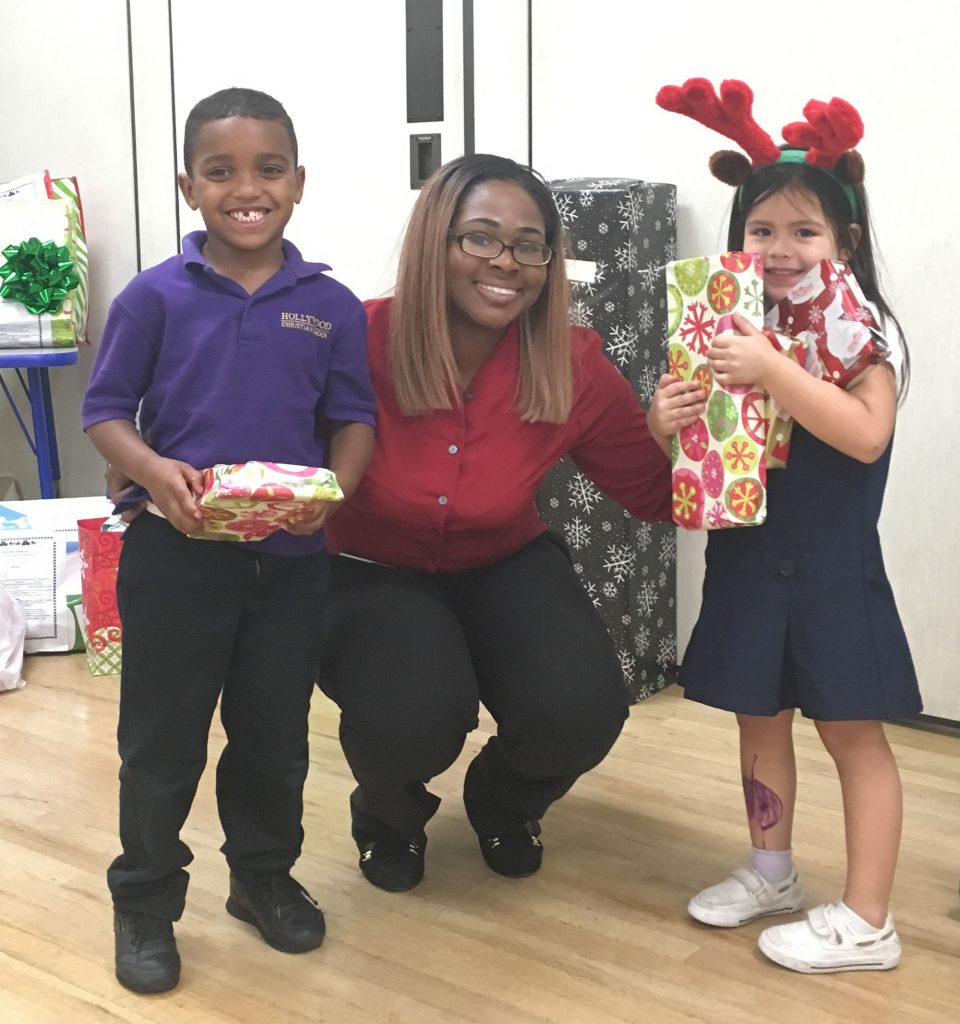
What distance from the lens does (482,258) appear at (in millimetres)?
1769

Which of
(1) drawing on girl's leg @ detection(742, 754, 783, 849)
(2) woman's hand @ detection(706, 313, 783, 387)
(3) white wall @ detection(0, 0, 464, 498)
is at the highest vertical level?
(3) white wall @ detection(0, 0, 464, 498)

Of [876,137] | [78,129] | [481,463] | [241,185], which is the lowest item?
[481,463]

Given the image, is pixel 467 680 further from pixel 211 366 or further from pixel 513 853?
pixel 211 366

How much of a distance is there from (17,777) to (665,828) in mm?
1090

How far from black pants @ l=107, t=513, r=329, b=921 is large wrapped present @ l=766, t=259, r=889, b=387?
0.65 meters

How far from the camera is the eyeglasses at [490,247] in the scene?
1.77 metres

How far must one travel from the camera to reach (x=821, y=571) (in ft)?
5.33

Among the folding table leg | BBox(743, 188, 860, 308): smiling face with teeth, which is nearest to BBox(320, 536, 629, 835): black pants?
BBox(743, 188, 860, 308): smiling face with teeth

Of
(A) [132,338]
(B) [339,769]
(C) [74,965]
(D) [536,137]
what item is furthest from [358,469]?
(D) [536,137]

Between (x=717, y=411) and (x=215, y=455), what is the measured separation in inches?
23.3

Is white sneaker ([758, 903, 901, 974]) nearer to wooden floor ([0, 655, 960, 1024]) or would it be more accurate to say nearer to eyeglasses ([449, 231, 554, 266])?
wooden floor ([0, 655, 960, 1024])

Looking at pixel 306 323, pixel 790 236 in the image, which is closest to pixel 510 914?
pixel 306 323

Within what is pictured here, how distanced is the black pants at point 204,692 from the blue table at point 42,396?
1951mm

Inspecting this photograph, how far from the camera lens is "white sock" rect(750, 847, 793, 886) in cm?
177
